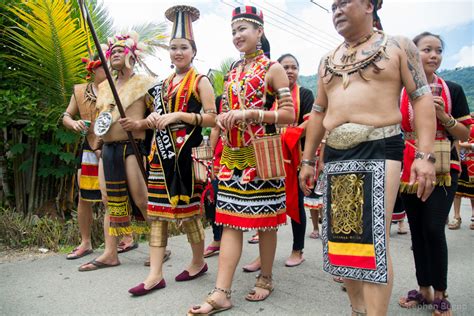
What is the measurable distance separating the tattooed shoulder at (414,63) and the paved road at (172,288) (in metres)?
1.52

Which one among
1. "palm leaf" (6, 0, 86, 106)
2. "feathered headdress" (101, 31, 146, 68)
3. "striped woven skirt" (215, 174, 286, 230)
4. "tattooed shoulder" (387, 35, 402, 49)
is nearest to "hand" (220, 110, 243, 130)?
"striped woven skirt" (215, 174, 286, 230)

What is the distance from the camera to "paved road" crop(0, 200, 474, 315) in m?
2.62

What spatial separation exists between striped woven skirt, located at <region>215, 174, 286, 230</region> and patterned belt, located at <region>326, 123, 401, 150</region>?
730mm

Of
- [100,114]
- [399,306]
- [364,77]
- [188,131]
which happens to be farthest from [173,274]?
[364,77]

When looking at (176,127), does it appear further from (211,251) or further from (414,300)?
(414,300)

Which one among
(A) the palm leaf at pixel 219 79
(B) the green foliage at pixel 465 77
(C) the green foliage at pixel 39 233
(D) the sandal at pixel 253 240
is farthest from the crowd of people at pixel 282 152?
(B) the green foliage at pixel 465 77

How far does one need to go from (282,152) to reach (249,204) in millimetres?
458

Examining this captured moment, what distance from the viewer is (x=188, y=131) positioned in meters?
3.03

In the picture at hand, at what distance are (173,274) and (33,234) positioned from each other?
6.69 feet

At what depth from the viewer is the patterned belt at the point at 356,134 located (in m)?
1.93

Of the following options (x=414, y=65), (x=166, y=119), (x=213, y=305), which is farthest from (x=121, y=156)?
(x=414, y=65)

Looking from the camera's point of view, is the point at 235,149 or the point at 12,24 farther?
the point at 12,24

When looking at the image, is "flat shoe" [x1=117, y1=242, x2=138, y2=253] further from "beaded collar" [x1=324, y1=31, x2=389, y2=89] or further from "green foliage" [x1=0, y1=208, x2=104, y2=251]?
"beaded collar" [x1=324, y1=31, x2=389, y2=89]

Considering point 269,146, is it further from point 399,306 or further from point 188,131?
point 399,306
